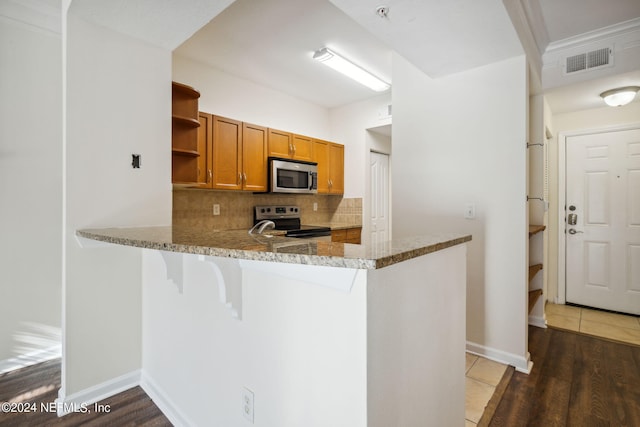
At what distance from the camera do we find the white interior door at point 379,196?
4.67m

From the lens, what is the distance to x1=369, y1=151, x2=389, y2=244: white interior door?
467 centimetres

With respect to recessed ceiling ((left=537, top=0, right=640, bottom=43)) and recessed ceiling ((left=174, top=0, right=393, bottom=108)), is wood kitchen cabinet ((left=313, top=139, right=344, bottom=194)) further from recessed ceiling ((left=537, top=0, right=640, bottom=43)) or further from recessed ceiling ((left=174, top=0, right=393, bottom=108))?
recessed ceiling ((left=537, top=0, right=640, bottom=43))

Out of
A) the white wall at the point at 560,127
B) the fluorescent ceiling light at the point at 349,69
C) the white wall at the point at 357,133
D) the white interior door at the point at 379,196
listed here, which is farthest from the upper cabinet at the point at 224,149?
the white wall at the point at 560,127

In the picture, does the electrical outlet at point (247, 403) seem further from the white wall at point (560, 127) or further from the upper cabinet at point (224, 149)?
the white wall at point (560, 127)

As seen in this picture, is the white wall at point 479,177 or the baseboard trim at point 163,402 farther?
the white wall at point 479,177

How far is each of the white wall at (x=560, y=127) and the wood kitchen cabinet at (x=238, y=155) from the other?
3.31 m

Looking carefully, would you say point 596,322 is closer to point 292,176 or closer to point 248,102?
point 292,176

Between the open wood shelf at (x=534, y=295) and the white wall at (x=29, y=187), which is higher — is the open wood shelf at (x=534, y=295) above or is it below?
below

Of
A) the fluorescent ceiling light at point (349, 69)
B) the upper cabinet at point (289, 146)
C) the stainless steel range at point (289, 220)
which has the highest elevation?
the fluorescent ceiling light at point (349, 69)

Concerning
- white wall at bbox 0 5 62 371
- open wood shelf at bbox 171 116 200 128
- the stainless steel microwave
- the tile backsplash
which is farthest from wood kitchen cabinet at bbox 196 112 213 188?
white wall at bbox 0 5 62 371

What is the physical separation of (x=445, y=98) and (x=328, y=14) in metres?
1.13

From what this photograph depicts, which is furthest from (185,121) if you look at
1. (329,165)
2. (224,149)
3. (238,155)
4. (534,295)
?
(534,295)

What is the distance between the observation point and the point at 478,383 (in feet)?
6.54

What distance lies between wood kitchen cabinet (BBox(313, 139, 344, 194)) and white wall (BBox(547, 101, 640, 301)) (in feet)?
8.35
